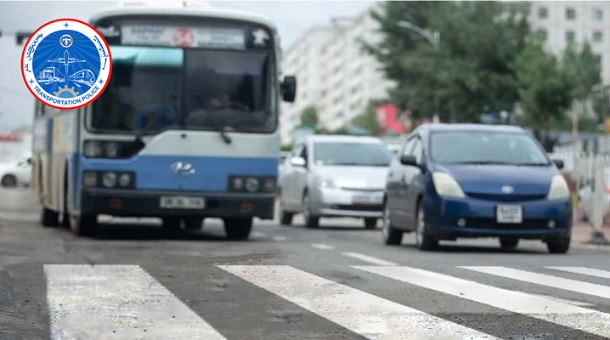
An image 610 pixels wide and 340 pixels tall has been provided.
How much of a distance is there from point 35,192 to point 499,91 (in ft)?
110

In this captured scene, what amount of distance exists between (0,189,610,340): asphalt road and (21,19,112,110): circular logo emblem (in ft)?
4.16

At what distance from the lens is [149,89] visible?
1594cm

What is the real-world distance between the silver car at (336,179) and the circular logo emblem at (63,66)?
13.3 metres

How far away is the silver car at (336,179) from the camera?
2266 centimetres

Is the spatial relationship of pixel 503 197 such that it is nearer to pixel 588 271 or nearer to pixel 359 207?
pixel 588 271

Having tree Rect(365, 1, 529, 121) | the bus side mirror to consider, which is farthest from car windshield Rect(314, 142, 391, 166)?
tree Rect(365, 1, 529, 121)

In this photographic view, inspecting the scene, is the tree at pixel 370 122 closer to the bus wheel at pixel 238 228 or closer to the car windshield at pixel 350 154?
the car windshield at pixel 350 154

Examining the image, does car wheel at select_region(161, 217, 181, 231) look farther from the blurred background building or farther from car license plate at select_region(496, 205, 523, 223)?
the blurred background building

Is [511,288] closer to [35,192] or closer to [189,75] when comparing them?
[189,75]

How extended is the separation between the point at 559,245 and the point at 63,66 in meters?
7.60

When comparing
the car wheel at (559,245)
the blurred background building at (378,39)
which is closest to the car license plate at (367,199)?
the car wheel at (559,245)

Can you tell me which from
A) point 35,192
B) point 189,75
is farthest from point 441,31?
point 189,75

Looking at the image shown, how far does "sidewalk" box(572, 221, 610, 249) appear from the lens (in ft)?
61.4

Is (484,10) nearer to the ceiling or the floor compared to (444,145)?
nearer to the ceiling
